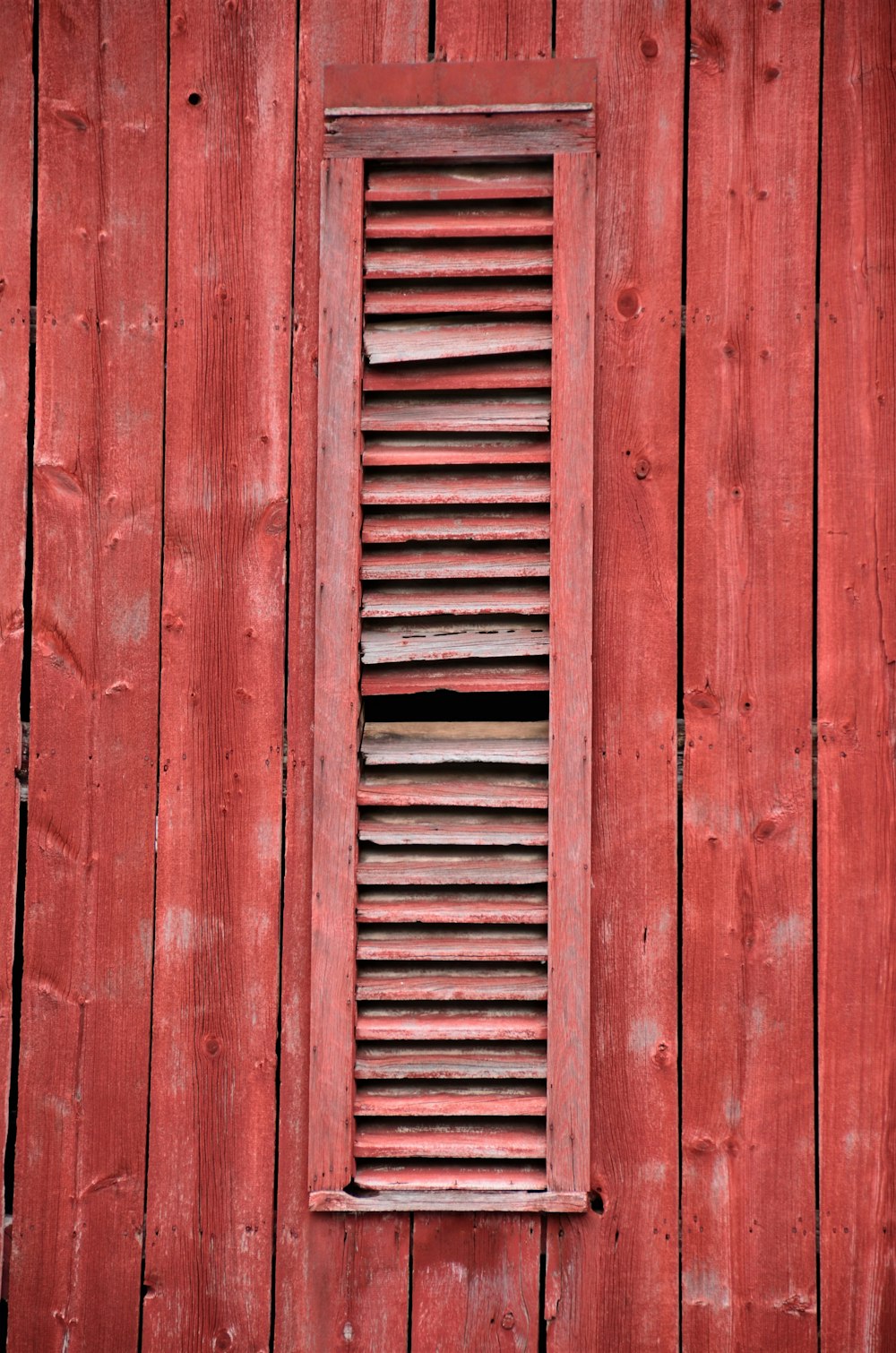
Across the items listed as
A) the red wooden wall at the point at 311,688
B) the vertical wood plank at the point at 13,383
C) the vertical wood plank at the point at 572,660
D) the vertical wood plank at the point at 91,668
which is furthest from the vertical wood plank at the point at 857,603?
the vertical wood plank at the point at 13,383

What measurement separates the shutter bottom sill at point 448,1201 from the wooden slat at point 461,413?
1.33 metres

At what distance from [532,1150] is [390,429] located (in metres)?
1.29

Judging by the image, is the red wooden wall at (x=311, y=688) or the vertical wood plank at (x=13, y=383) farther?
the vertical wood plank at (x=13, y=383)

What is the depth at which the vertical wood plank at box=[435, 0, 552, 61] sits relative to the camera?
6.53 ft

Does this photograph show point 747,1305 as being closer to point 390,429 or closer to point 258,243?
Answer: point 390,429

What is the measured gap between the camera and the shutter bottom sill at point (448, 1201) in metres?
1.87

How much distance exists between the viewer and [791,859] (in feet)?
6.35

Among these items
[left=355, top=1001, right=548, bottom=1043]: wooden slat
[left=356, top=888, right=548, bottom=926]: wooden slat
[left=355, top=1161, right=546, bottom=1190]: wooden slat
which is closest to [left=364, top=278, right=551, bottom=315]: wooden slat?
[left=356, top=888, right=548, bottom=926]: wooden slat

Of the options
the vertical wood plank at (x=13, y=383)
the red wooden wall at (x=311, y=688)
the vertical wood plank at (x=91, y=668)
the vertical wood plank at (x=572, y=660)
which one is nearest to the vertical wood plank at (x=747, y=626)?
the red wooden wall at (x=311, y=688)

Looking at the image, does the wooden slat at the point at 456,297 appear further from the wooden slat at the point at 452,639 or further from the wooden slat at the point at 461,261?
the wooden slat at the point at 452,639

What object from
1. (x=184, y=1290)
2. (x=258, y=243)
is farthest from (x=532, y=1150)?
(x=258, y=243)

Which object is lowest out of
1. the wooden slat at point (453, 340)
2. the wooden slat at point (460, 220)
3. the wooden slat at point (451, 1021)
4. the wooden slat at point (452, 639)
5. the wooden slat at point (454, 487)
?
the wooden slat at point (451, 1021)

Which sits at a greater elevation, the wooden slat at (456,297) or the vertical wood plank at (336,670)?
the wooden slat at (456,297)

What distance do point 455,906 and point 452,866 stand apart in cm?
7
